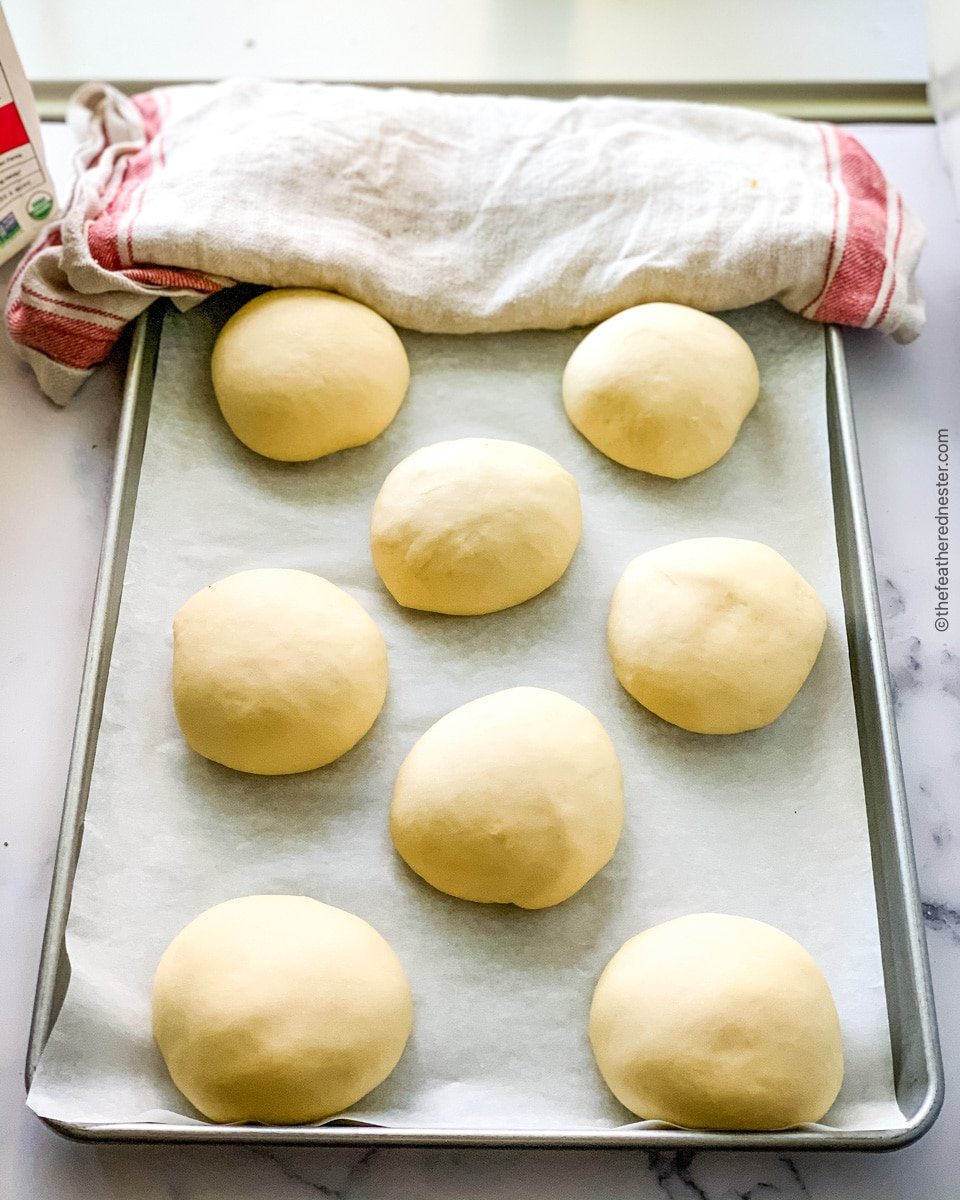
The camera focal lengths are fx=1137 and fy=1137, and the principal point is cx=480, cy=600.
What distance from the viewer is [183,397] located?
129 centimetres

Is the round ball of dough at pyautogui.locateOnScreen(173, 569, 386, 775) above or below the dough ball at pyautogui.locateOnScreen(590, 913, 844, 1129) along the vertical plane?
above

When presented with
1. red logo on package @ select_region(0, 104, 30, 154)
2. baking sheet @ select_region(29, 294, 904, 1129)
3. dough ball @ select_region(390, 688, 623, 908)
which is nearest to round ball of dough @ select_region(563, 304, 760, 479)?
baking sheet @ select_region(29, 294, 904, 1129)

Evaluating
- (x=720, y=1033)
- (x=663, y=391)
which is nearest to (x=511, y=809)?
(x=720, y=1033)

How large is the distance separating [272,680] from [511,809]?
256 millimetres

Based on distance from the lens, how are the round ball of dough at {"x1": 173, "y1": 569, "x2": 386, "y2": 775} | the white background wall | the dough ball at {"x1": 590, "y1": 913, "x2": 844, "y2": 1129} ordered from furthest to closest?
the white background wall < the round ball of dough at {"x1": 173, "y1": 569, "x2": 386, "y2": 775} < the dough ball at {"x1": 590, "y1": 913, "x2": 844, "y2": 1129}

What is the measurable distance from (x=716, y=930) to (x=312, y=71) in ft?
4.04

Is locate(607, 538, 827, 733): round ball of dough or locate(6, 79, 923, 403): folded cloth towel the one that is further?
locate(6, 79, 923, 403): folded cloth towel

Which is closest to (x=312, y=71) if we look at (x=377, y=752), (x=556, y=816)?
(x=377, y=752)

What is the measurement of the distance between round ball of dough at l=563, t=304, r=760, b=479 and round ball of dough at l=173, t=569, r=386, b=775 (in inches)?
14.5

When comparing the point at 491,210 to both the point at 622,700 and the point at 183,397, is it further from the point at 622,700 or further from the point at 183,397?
the point at 622,700

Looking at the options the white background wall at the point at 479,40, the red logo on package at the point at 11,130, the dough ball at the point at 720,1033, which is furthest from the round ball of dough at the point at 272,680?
the white background wall at the point at 479,40

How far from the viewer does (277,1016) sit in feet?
3.03

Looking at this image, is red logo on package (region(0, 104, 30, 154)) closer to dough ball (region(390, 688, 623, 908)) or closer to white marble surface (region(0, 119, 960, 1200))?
white marble surface (region(0, 119, 960, 1200))

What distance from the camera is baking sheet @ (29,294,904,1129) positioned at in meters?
0.96
